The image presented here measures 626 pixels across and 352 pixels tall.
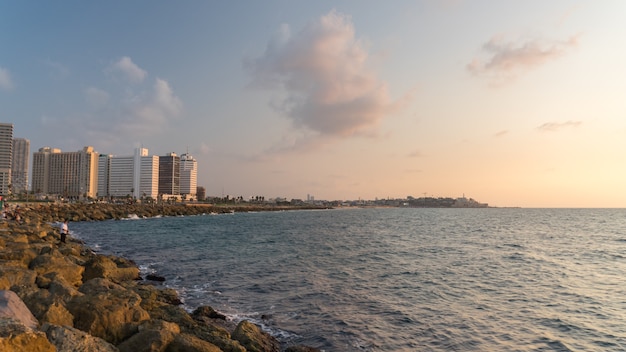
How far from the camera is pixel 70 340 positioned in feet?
26.0

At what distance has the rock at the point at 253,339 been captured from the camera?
1229 cm

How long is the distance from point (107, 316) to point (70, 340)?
3.46 meters

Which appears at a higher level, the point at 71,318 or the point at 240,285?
the point at 71,318

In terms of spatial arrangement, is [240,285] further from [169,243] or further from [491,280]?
[169,243]

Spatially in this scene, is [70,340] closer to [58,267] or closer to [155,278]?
[58,267]

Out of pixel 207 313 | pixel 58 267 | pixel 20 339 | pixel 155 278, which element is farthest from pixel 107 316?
pixel 155 278

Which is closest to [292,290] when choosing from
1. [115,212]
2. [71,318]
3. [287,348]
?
[287,348]

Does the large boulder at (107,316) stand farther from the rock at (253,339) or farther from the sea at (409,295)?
the sea at (409,295)

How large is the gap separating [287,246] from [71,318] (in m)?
34.7

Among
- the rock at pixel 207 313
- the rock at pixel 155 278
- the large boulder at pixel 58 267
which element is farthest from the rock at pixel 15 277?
the rock at pixel 155 278

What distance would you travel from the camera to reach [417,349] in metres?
14.0

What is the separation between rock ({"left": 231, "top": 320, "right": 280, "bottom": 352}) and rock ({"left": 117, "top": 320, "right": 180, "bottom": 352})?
2.71 m

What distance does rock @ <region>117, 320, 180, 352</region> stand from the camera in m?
9.59

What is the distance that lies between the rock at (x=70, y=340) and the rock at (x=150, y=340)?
124cm
